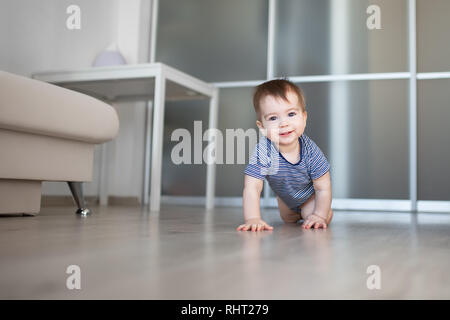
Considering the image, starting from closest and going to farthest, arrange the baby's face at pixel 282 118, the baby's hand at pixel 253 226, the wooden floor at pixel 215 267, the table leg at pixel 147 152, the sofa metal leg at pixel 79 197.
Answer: the wooden floor at pixel 215 267 < the baby's hand at pixel 253 226 < the baby's face at pixel 282 118 < the sofa metal leg at pixel 79 197 < the table leg at pixel 147 152

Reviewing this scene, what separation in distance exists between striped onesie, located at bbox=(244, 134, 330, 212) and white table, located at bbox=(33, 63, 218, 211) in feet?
2.93

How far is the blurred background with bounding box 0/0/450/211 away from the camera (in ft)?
9.52

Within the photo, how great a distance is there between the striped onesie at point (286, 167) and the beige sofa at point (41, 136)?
60 cm

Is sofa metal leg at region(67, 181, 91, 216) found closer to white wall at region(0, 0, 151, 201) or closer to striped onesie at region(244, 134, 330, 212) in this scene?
striped onesie at region(244, 134, 330, 212)

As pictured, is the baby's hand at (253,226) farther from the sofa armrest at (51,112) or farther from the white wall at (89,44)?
the white wall at (89,44)

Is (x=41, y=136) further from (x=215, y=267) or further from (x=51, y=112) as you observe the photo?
(x=215, y=267)

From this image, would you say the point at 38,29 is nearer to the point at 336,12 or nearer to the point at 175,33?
the point at 175,33

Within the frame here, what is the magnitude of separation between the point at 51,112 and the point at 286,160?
2.35 ft

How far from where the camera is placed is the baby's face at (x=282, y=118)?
4.27 ft

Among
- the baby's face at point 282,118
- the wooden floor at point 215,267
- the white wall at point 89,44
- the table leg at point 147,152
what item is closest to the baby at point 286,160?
the baby's face at point 282,118

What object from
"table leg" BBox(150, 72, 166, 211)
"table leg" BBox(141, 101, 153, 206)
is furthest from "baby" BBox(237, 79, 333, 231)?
"table leg" BBox(141, 101, 153, 206)

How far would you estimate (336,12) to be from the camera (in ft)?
10.4

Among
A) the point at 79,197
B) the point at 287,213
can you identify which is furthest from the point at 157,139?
the point at 287,213

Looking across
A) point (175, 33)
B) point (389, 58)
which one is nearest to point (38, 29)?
point (175, 33)
